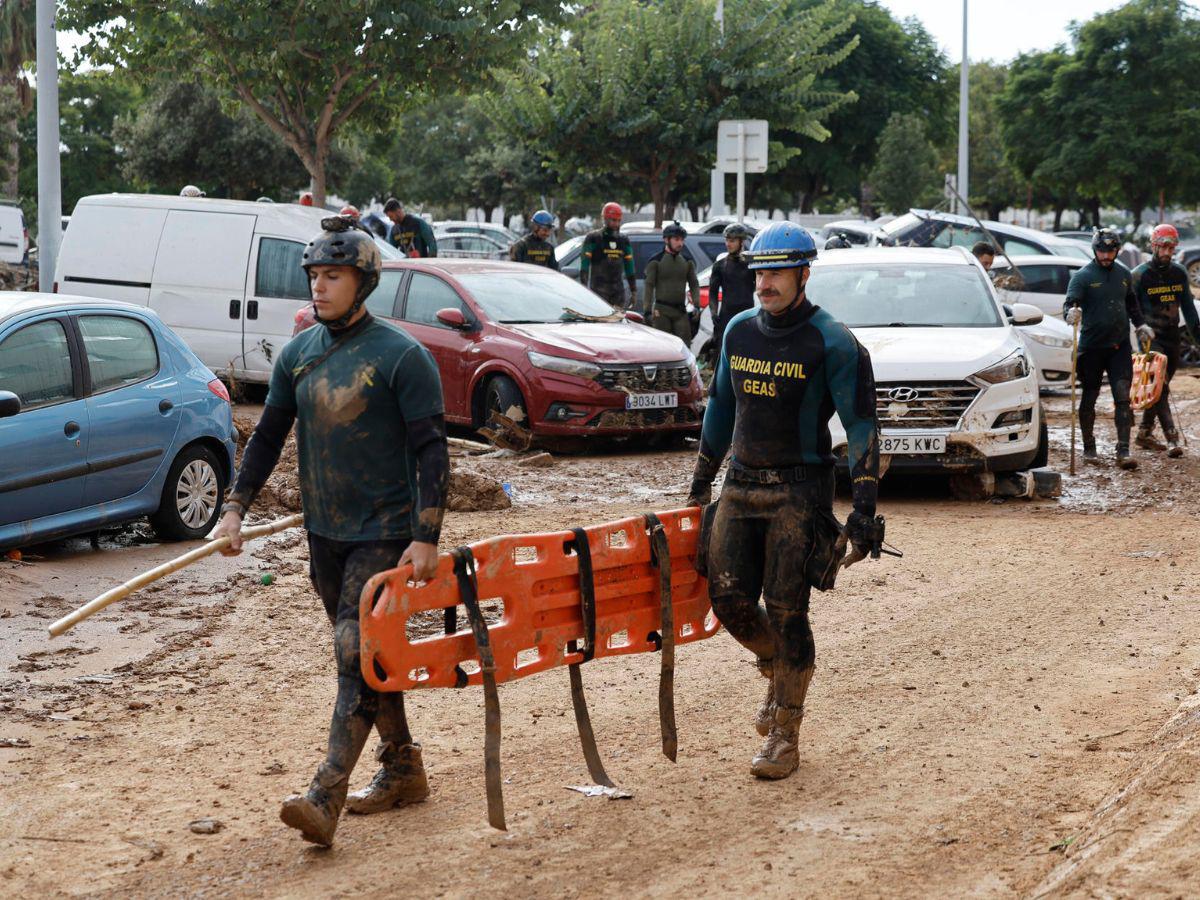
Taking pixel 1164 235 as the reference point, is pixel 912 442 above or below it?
below

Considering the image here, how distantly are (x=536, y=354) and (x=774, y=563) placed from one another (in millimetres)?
8210

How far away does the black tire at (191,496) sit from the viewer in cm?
980

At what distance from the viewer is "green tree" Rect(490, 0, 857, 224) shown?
91.6ft

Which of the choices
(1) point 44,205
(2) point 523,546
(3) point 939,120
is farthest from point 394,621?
(3) point 939,120

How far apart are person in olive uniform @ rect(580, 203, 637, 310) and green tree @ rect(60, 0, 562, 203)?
12.8ft

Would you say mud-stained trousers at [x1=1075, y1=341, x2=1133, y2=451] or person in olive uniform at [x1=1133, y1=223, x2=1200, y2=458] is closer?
mud-stained trousers at [x1=1075, y1=341, x2=1133, y2=451]

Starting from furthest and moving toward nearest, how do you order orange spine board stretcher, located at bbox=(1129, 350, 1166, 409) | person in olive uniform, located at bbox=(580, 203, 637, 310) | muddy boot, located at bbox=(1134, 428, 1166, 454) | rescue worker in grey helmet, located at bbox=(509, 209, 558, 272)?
rescue worker in grey helmet, located at bbox=(509, 209, 558, 272) → person in olive uniform, located at bbox=(580, 203, 637, 310) → muddy boot, located at bbox=(1134, 428, 1166, 454) → orange spine board stretcher, located at bbox=(1129, 350, 1166, 409)

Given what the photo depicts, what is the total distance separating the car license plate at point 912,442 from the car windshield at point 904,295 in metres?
1.35

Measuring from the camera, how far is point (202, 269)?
16172 millimetres

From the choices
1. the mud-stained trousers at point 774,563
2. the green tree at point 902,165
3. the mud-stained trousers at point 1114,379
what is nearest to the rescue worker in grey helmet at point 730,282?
the mud-stained trousers at point 1114,379

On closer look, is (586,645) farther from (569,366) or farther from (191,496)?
(569,366)

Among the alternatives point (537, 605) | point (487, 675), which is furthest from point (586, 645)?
point (487, 675)

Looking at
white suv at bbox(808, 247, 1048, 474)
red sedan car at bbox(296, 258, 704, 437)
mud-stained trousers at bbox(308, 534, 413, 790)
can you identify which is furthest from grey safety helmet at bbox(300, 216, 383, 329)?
red sedan car at bbox(296, 258, 704, 437)

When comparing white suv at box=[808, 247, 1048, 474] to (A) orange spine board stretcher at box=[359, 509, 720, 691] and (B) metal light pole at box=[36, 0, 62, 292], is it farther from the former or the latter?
(B) metal light pole at box=[36, 0, 62, 292]
